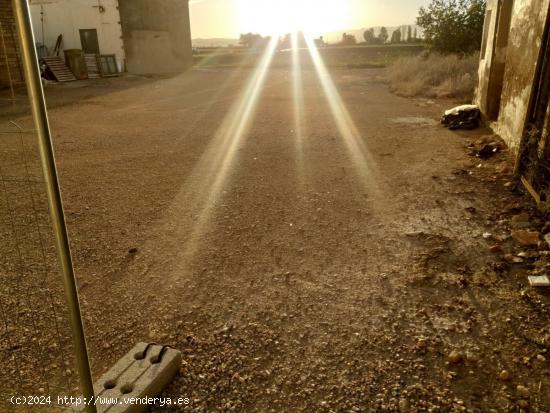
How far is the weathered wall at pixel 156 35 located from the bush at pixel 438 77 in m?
13.2

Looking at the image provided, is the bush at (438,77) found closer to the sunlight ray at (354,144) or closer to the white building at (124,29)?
the sunlight ray at (354,144)

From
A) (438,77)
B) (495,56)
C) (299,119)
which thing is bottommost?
(299,119)

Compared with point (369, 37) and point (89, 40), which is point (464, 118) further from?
point (369, 37)

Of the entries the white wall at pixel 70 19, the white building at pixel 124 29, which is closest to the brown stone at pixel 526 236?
the white building at pixel 124 29

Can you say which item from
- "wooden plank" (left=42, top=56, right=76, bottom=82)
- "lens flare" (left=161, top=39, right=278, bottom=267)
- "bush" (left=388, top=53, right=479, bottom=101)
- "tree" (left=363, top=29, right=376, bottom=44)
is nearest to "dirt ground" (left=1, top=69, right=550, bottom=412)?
"lens flare" (left=161, top=39, right=278, bottom=267)

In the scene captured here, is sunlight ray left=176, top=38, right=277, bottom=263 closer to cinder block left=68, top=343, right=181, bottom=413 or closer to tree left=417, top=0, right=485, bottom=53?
cinder block left=68, top=343, right=181, bottom=413

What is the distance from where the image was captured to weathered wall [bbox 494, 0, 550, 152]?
5174mm

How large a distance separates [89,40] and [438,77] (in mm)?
16042

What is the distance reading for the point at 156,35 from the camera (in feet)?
73.6

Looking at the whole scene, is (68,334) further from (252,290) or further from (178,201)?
(178,201)

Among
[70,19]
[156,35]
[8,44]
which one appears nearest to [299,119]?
[8,44]

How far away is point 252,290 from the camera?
10.4ft

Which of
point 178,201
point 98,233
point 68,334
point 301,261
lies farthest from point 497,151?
point 68,334

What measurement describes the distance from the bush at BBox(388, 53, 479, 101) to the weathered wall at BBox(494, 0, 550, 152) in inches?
179
